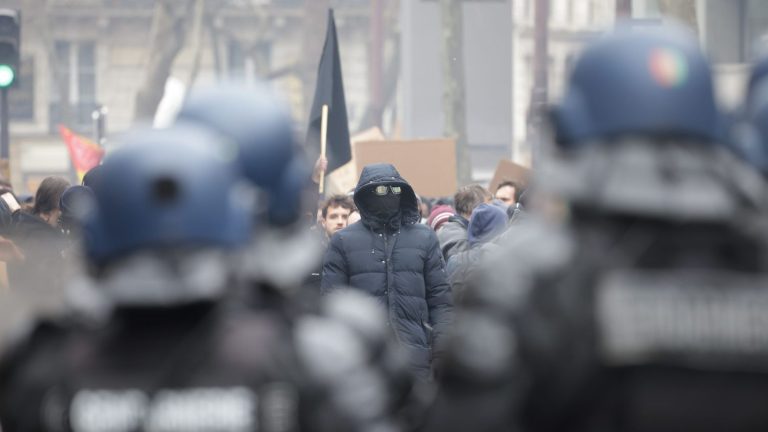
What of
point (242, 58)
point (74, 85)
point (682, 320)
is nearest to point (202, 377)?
point (682, 320)

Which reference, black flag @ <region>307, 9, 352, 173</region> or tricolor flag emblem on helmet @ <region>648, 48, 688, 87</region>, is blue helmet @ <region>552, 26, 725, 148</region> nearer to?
tricolor flag emblem on helmet @ <region>648, 48, 688, 87</region>

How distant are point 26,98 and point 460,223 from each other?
50712 millimetres

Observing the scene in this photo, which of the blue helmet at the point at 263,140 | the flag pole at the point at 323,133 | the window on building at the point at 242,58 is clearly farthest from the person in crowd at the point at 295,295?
the window on building at the point at 242,58

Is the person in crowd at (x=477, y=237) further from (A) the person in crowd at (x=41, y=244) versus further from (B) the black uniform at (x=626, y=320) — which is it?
(B) the black uniform at (x=626, y=320)

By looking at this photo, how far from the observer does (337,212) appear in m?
11.6

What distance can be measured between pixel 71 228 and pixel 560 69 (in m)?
55.0

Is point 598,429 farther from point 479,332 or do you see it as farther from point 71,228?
point 71,228

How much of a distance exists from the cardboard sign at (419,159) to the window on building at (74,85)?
4118cm

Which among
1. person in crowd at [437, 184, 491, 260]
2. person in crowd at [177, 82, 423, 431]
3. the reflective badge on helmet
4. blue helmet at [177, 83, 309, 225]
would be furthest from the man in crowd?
the reflective badge on helmet

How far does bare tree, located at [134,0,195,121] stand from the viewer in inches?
1412

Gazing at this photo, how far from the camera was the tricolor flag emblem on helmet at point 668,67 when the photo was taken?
11.8 feet

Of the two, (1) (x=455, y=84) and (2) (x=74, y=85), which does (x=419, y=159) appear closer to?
(1) (x=455, y=84)

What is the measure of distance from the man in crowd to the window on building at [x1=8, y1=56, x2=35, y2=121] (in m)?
48.8

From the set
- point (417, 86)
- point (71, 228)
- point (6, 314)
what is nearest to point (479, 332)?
point (6, 314)
